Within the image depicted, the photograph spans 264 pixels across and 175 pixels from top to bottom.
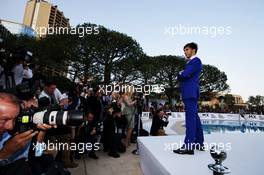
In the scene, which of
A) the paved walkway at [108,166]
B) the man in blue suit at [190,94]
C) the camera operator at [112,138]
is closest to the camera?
the man in blue suit at [190,94]

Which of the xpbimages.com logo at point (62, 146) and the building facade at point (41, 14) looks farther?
the building facade at point (41, 14)

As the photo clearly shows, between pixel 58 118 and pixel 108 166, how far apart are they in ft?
7.46

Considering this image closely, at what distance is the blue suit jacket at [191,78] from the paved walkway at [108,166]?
1.49m

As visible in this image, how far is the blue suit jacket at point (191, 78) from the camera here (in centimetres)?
264

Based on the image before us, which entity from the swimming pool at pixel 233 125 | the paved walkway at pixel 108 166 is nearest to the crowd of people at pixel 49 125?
the paved walkway at pixel 108 166

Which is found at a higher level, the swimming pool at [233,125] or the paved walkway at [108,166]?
the swimming pool at [233,125]

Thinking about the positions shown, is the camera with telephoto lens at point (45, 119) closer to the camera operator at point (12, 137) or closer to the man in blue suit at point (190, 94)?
the camera operator at point (12, 137)

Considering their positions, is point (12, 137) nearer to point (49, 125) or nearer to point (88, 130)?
point (49, 125)

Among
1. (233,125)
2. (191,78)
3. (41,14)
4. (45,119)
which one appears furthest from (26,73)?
(41,14)

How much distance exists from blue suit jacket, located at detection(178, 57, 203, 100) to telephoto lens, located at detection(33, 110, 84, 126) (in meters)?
1.57

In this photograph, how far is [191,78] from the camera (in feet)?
8.86

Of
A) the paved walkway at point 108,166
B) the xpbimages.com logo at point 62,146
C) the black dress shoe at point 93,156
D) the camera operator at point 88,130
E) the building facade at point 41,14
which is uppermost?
the building facade at point 41,14

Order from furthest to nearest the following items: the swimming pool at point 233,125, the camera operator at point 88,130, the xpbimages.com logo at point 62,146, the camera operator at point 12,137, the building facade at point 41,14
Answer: the building facade at point 41,14
the swimming pool at point 233,125
the camera operator at point 88,130
the xpbimages.com logo at point 62,146
the camera operator at point 12,137

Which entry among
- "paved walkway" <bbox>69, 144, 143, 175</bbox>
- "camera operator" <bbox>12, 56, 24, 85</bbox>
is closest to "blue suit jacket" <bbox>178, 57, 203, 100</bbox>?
"paved walkway" <bbox>69, 144, 143, 175</bbox>
